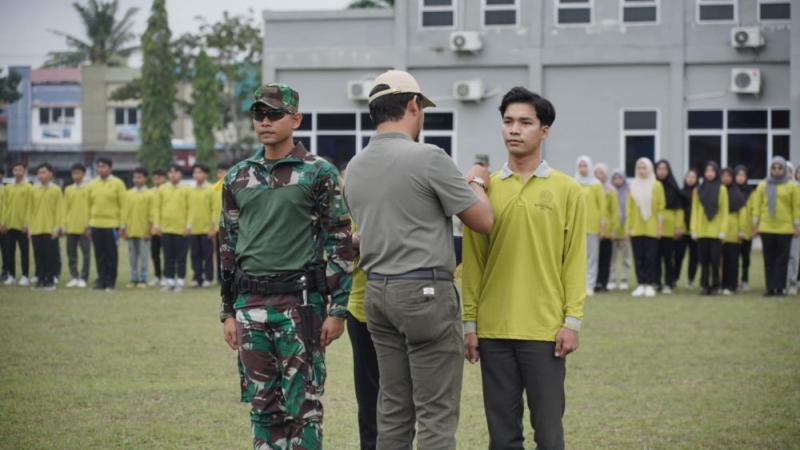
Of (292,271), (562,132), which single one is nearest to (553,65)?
(562,132)

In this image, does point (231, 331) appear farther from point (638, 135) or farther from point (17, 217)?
point (638, 135)

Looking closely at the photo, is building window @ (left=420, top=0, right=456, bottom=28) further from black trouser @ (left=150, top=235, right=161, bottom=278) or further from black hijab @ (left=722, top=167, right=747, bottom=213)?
black hijab @ (left=722, top=167, right=747, bottom=213)

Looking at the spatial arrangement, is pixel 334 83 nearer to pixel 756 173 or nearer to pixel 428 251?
pixel 756 173

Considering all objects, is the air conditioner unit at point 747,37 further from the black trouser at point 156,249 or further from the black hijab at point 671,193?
the black trouser at point 156,249

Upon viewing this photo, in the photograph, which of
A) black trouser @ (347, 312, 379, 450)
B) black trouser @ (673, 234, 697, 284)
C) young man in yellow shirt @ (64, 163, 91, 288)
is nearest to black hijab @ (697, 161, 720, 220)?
black trouser @ (673, 234, 697, 284)

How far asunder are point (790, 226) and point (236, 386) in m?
12.6

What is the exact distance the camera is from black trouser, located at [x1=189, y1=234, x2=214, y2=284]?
22.4 m

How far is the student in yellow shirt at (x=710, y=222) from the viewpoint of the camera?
20.5 m

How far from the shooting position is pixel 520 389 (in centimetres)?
598

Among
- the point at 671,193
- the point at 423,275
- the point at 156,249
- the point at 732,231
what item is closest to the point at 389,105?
the point at 423,275

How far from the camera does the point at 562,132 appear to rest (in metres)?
36.3

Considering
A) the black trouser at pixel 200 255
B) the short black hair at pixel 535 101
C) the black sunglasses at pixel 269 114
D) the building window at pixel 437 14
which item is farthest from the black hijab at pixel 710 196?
the building window at pixel 437 14

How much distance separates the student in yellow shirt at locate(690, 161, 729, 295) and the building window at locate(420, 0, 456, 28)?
704 inches

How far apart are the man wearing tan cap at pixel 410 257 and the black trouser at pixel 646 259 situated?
1530 centimetres
